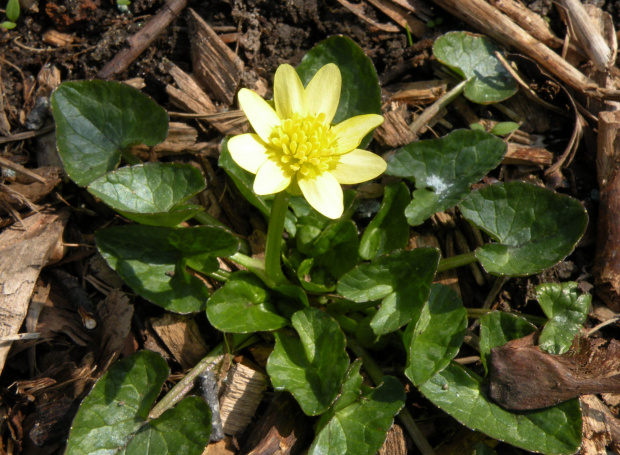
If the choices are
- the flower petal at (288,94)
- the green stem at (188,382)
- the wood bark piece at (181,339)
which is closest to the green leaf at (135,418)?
the green stem at (188,382)

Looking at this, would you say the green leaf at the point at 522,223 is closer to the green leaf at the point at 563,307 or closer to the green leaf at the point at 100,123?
the green leaf at the point at 563,307

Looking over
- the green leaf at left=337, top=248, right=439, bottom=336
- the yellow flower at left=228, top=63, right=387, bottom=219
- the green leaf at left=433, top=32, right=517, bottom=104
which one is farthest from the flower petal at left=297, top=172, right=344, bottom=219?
the green leaf at left=433, top=32, right=517, bottom=104

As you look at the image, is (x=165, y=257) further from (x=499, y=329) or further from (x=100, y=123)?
(x=499, y=329)

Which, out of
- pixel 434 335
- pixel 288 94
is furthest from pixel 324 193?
pixel 434 335

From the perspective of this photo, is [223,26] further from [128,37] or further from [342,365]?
[342,365]

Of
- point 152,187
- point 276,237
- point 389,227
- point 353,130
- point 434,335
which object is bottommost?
point 434,335

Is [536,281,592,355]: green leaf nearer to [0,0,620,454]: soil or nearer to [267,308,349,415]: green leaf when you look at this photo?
[0,0,620,454]: soil

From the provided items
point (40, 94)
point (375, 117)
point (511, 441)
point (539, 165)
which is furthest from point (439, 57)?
point (40, 94)
